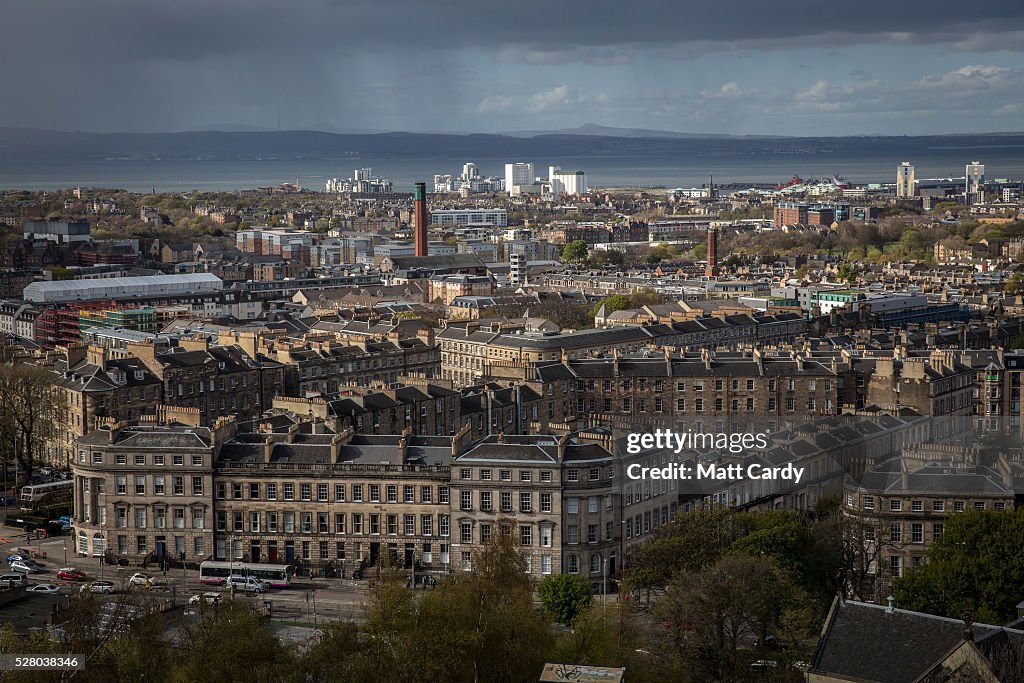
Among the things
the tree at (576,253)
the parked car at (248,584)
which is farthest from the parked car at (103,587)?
the tree at (576,253)

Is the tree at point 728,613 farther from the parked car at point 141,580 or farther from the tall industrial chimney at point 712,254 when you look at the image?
the tall industrial chimney at point 712,254

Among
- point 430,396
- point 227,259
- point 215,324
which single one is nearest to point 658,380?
point 430,396

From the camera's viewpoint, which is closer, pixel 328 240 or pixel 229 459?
pixel 229 459

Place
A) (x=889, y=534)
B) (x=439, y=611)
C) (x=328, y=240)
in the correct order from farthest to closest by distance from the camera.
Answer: (x=328, y=240)
(x=889, y=534)
(x=439, y=611)

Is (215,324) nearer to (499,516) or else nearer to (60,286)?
(60,286)

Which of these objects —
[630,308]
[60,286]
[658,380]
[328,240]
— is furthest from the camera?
[328,240]

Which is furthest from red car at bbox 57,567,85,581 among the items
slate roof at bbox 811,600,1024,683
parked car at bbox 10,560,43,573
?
slate roof at bbox 811,600,1024,683
